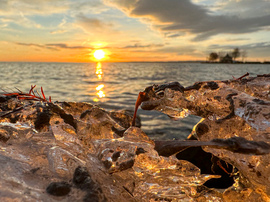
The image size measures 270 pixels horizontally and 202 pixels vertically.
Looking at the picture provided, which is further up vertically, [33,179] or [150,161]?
[33,179]

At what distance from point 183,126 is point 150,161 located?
5.65 metres

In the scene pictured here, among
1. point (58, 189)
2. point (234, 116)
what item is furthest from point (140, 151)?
point (234, 116)

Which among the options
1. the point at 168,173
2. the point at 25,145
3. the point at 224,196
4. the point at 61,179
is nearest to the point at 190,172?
the point at 168,173

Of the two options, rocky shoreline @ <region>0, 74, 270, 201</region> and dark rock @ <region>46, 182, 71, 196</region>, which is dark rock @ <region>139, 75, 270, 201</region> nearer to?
rocky shoreline @ <region>0, 74, 270, 201</region>

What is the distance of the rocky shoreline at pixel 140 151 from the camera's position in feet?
4.46

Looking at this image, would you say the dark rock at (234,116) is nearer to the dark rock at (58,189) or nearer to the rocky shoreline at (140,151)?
the rocky shoreline at (140,151)

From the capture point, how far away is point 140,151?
6.64ft

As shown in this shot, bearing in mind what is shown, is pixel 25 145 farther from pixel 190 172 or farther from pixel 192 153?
pixel 192 153

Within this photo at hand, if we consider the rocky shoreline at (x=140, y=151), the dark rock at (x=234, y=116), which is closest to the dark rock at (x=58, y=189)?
the rocky shoreline at (x=140, y=151)

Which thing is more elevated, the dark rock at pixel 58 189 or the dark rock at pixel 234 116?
the dark rock at pixel 234 116

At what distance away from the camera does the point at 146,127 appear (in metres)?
7.44

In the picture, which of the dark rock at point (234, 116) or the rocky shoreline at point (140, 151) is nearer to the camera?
the rocky shoreline at point (140, 151)

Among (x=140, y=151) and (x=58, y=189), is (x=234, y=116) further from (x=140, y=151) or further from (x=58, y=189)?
(x=58, y=189)

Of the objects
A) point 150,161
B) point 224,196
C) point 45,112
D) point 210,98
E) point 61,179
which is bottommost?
point 224,196
